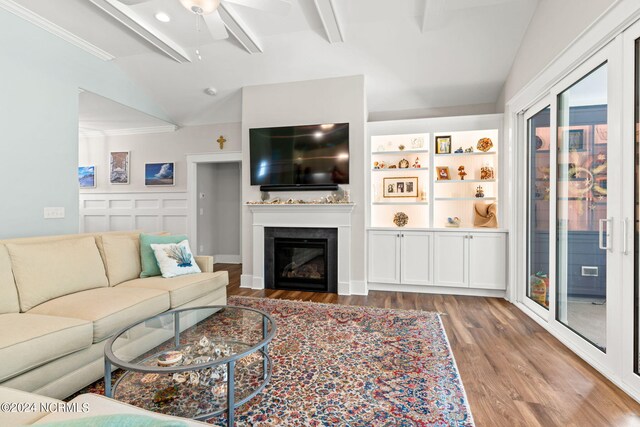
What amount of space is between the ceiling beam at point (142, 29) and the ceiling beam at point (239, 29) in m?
0.86

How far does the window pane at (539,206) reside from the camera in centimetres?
314

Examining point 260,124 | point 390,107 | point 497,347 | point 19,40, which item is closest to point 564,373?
point 497,347

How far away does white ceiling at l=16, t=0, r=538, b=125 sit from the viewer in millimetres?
3268

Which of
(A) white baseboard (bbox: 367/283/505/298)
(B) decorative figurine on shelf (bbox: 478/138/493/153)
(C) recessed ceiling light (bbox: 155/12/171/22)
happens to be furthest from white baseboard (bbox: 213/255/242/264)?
(B) decorative figurine on shelf (bbox: 478/138/493/153)

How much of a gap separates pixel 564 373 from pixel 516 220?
2.00 metres

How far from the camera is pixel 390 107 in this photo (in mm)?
4793

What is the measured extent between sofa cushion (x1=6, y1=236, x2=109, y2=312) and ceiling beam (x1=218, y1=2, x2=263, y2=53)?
99.5 inches

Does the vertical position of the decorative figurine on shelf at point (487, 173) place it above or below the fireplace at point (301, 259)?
above

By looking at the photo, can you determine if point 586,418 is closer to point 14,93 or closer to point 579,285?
point 579,285

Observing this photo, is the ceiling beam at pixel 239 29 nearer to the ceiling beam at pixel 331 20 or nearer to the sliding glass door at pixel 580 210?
the ceiling beam at pixel 331 20

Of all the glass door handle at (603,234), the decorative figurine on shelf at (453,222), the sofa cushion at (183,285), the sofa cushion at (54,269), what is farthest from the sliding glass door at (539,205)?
the sofa cushion at (54,269)

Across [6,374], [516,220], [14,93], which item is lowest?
[6,374]

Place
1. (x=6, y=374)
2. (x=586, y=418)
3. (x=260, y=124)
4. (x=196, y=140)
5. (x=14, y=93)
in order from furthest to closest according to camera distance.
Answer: (x=196, y=140) → (x=260, y=124) → (x=14, y=93) → (x=586, y=418) → (x=6, y=374)

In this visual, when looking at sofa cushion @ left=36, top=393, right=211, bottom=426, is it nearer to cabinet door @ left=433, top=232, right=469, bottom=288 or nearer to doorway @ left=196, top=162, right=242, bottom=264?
cabinet door @ left=433, top=232, right=469, bottom=288
